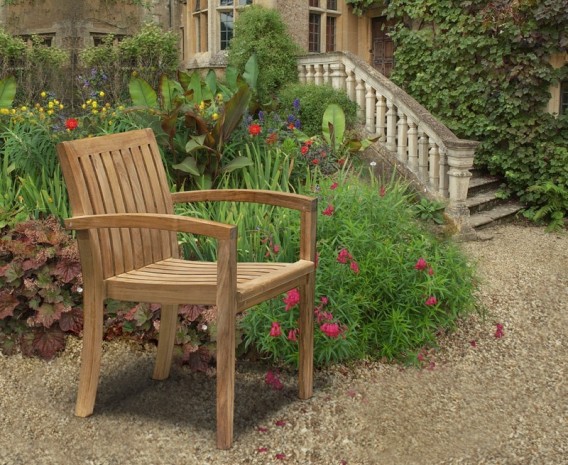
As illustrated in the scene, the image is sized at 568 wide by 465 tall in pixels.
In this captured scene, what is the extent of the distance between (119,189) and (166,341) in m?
0.78

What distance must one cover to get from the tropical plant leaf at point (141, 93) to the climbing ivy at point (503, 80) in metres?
3.72

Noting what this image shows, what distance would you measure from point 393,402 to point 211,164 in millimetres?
2789

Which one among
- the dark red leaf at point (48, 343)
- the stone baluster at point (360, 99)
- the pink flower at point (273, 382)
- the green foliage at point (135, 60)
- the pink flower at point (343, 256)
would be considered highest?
the green foliage at point (135, 60)

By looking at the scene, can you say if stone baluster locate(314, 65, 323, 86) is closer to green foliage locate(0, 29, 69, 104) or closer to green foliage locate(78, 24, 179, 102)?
green foliage locate(78, 24, 179, 102)

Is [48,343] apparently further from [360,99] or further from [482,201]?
[360,99]

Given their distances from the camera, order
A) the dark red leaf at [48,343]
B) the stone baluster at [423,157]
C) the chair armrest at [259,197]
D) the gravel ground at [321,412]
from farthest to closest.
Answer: the stone baluster at [423,157], the dark red leaf at [48,343], the chair armrest at [259,197], the gravel ground at [321,412]

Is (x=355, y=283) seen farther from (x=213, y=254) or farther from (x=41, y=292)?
(x=41, y=292)

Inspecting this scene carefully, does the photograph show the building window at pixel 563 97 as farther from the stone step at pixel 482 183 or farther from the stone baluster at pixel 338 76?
the stone baluster at pixel 338 76

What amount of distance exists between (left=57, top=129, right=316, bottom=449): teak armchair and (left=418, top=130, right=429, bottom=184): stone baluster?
437 cm

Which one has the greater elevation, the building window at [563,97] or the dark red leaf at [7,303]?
the building window at [563,97]

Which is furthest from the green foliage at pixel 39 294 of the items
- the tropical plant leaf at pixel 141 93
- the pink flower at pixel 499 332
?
the pink flower at pixel 499 332

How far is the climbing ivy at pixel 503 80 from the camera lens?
→ 795cm

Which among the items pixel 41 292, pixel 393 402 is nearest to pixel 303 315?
pixel 393 402

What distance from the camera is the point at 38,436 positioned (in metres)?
3.12
